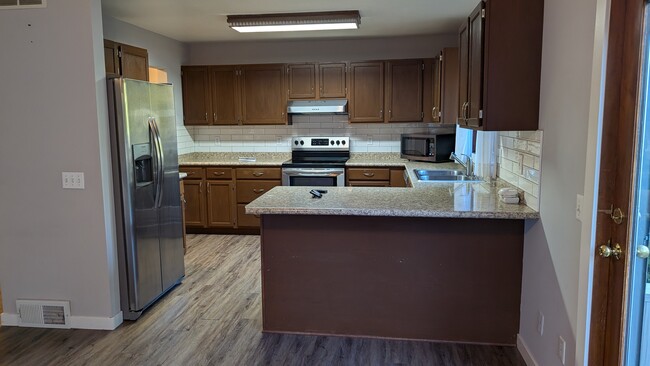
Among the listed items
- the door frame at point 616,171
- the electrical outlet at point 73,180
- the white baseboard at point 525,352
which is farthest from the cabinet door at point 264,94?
the door frame at point 616,171

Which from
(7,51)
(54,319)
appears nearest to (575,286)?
(54,319)

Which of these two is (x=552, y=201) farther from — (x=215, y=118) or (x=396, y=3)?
Answer: (x=215, y=118)

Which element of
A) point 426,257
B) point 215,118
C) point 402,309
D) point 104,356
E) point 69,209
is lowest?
point 104,356

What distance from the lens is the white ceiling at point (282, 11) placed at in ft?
13.0

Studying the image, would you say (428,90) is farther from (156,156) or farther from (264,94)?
(156,156)

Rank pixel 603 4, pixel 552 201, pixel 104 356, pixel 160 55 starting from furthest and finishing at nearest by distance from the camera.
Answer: pixel 160 55, pixel 104 356, pixel 552 201, pixel 603 4

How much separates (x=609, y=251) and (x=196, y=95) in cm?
515

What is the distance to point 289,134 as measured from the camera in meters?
6.18

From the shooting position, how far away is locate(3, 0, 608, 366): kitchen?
228 inches

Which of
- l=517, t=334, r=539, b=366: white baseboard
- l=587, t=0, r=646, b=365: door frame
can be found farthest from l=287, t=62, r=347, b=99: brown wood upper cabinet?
l=587, t=0, r=646, b=365: door frame

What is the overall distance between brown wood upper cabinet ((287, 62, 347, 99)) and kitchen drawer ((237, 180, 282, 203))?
3.72ft

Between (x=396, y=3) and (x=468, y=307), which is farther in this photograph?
(x=396, y=3)

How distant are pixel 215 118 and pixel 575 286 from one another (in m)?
4.81

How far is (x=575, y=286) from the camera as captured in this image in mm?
2047
